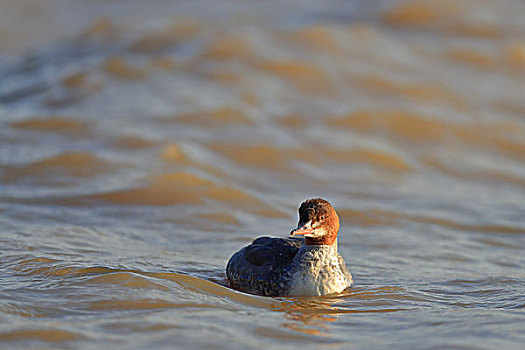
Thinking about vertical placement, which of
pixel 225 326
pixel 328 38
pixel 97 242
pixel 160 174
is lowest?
pixel 225 326

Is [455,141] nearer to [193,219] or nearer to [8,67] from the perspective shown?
[193,219]

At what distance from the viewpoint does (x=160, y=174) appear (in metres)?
10.4

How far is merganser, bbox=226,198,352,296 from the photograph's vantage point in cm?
659

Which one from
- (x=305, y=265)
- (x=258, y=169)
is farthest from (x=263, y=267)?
(x=258, y=169)

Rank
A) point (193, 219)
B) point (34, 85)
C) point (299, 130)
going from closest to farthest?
point (193, 219)
point (299, 130)
point (34, 85)

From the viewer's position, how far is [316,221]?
6578 millimetres

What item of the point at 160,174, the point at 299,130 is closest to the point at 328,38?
the point at 299,130

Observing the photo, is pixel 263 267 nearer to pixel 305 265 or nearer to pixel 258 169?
pixel 305 265

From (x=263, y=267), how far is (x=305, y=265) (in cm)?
35

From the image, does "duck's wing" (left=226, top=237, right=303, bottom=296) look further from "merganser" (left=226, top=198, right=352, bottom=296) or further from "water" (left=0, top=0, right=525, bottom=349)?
"water" (left=0, top=0, right=525, bottom=349)

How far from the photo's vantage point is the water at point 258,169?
19.9ft

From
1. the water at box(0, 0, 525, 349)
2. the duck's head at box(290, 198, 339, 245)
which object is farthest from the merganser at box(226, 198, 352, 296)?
the water at box(0, 0, 525, 349)

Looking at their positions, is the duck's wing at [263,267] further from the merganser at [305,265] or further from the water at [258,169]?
the water at [258,169]

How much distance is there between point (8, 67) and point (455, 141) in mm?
9049
